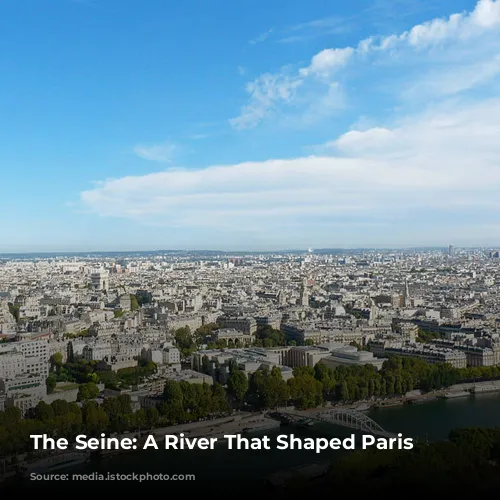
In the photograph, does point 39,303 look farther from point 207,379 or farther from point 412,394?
point 412,394

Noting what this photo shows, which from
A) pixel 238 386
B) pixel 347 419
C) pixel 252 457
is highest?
pixel 238 386

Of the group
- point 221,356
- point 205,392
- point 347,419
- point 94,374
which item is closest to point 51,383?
point 94,374

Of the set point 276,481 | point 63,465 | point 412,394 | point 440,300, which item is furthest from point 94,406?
point 440,300

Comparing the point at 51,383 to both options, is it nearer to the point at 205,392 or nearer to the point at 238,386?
the point at 205,392

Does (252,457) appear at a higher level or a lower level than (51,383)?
lower

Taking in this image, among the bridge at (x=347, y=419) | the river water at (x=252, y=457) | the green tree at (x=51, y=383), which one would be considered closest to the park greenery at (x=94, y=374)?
the green tree at (x=51, y=383)

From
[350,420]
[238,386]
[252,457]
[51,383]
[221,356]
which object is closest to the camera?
[252,457]

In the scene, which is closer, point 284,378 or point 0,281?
point 284,378

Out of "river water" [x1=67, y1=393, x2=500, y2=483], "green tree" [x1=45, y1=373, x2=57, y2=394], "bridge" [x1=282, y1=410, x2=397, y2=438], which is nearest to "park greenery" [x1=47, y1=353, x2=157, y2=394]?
"green tree" [x1=45, y1=373, x2=57, y2=394]
